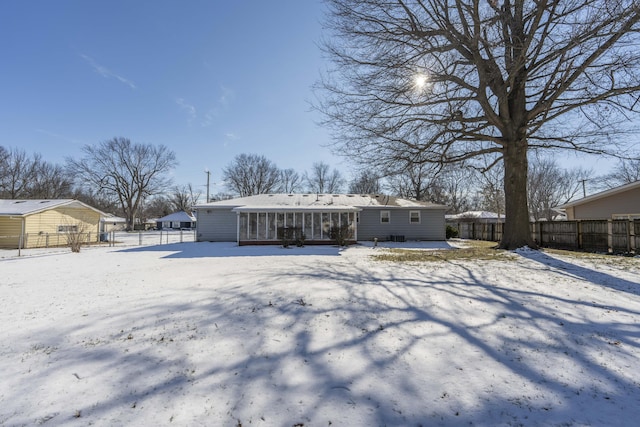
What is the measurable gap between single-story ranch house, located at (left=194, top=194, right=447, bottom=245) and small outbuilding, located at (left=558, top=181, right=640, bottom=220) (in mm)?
7583

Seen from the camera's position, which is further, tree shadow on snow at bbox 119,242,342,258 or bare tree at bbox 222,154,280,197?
bare tree at bbox 222,154,280,197

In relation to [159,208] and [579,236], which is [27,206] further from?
[159,208]

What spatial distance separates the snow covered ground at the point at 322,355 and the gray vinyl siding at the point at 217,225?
14.0m

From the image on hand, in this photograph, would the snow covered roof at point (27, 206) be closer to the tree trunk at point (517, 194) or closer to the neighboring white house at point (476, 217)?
the tree trunk at point (517, 194)

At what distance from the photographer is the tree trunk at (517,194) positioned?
12109 mm

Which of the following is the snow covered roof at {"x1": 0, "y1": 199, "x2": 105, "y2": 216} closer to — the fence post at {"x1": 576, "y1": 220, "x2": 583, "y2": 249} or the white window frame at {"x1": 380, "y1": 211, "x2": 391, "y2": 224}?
the white window frame at {"x1": 380, "y1": 211, "x2": 391, "y2": 224}

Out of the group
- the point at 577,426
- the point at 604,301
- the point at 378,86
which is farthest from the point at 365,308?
the point at 378,86

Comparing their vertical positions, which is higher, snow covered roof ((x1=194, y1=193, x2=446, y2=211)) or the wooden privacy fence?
snow covered roof ((x1=194, y1=193, x2=446, y2=211))

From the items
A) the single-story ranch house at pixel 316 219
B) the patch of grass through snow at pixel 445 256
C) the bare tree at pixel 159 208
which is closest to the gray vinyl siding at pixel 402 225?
the single-story ranch house at pixel 316 219

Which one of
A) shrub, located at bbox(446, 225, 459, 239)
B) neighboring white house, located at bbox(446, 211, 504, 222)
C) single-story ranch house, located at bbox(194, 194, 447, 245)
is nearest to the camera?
single-story ranch house, located at bbox(194, 194, 447, 245)

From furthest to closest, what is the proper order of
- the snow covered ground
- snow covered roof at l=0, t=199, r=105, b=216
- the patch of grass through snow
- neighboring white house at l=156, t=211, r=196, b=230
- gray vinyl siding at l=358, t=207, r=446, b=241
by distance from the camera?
neighboring white house at l=156, t=211, r=196, b=230
gray vinyl siding at l=358, t=207, r=446, b=241
snow covered roof at l=0, t=199, r=105, b=216
the patch of grass through snow
the snow covered ground

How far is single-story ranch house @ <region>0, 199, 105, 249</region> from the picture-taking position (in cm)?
1795

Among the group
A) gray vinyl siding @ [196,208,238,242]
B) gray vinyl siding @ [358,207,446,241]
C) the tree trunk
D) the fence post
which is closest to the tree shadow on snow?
gray vinyl siding @ [196,208,238,242]

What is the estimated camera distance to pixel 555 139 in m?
12.6
